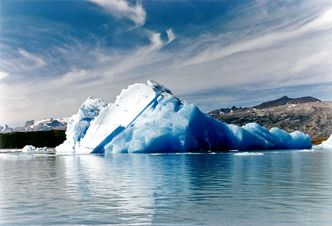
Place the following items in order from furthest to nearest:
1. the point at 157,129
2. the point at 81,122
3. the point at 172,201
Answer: the point at 81,122, the point at 157,129, the point at 172,201

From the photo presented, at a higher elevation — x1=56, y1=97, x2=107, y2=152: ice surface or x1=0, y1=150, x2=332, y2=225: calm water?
x1=56, y1=97, x2=107, y2=152: ice surface

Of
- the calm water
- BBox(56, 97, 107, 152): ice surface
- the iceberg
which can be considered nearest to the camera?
the calm water

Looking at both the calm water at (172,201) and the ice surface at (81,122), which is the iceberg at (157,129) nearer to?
the ice surface at (81,122)

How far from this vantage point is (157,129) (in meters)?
56.0

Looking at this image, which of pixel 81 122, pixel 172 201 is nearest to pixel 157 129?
pixel 81 122

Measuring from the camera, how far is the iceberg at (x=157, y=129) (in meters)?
56.9

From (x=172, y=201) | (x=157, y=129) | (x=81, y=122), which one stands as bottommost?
(x=172, y=201)

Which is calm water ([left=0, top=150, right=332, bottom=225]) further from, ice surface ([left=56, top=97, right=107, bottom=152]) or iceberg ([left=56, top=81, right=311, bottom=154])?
ice surface ([left=56, top=97, right=107, bottom=152])

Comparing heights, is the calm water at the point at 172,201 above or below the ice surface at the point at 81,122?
below

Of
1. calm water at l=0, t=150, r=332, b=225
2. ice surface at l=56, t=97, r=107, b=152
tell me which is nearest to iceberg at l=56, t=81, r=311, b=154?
ice surface at l=56, t=97, r=107, b=152

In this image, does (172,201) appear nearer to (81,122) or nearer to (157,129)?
(157,129)

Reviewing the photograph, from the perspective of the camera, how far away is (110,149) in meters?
59.2

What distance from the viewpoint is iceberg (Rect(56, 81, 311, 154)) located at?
56.9 meters

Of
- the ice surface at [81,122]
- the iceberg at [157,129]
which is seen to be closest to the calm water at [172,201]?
the iceberg at [157,129]
